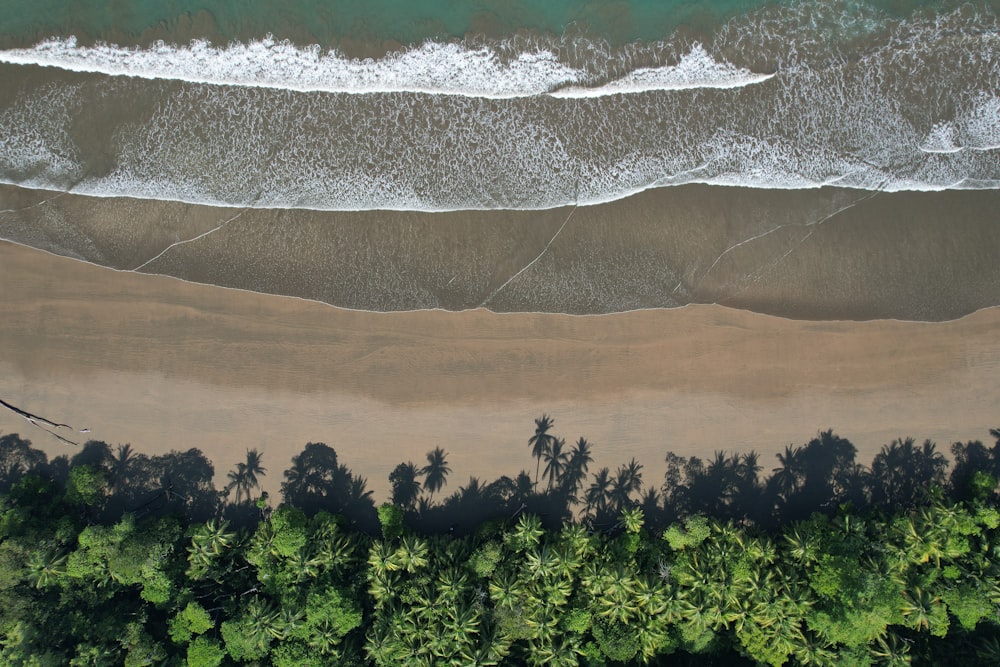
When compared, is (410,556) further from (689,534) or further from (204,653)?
(689,534)

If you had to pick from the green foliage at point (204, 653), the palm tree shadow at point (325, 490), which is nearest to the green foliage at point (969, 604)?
the palm tree shadow at point (325, 490)

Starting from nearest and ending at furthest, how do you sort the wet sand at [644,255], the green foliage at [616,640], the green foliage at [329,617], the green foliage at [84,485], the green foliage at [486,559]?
1. the green foliage at [329,617]
2. the green foliage at [616,640]
3. the green foliage at [486,559]
4. the green foliage at [84,485]
5. the wet sand at [644,255]

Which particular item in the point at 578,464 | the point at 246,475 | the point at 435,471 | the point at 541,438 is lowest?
the point at 246,475

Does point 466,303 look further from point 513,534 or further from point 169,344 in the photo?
point 169,344

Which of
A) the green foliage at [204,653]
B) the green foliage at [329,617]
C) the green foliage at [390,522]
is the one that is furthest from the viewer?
the green foliage at [390,522]

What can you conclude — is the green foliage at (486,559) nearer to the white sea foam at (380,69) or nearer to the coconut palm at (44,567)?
the coconut palm at (44,567)

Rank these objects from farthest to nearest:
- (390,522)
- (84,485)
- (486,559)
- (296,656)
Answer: (84,485) → (390,522) → (486,559) → (296,656)

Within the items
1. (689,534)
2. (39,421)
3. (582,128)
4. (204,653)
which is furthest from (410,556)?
(582,128)
